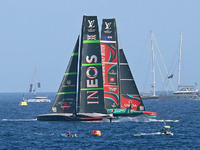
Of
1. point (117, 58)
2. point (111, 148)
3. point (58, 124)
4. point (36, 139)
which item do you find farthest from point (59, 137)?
point (117, 58)

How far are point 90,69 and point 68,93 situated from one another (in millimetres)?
4846

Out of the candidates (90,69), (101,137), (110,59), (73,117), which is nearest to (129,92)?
(110,59)

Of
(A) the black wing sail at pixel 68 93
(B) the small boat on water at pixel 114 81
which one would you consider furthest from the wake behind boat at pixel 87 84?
(B) the small boat on water at pixel 114 81

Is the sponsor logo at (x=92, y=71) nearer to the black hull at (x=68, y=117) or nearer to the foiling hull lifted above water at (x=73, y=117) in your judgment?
the foiling hull lifted above water at (x=73, y=117)

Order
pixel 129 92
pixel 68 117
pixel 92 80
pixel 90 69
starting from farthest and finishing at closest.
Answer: pixel 129 92
pixel 92 80
pixel 90 69
pixel 68 117

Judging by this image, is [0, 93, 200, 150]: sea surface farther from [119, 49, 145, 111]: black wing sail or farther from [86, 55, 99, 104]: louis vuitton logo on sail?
[86, 55, 99, 104]: louis vuitton logo on sail

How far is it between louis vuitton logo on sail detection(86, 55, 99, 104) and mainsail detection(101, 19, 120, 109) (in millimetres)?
7085

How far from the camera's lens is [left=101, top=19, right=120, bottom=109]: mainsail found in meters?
83.7

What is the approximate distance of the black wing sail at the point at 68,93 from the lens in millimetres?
76250

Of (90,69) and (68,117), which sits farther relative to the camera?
(90,69)

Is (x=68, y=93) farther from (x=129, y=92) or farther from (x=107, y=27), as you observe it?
(x=107, y=27)

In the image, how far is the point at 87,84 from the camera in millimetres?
76438

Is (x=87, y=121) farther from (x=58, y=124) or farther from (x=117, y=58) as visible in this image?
(x=117, y=58)

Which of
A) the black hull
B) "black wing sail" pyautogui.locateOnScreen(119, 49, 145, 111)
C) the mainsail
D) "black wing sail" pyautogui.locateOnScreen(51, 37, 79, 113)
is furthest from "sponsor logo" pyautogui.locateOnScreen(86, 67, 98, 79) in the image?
"black wing sail" pyautogui.locateOnScreen(119, 49, 145, 111)
